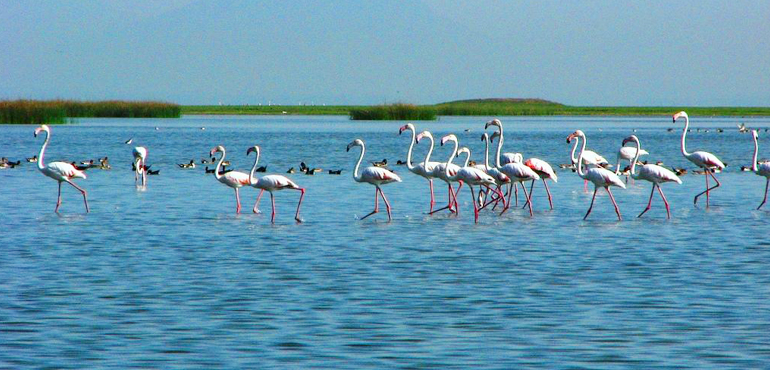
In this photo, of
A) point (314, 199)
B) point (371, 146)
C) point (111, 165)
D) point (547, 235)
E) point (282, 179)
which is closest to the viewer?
point (547, 235)

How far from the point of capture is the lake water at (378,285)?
29.3 ft

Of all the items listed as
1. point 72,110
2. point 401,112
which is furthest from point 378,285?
point 72,110

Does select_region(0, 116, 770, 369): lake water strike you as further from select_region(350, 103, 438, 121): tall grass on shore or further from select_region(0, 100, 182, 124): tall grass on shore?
select_region(350, 103, 438, 121): tall grass on shore

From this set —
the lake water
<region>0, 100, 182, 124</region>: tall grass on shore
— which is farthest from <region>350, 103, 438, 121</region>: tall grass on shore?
the lake water

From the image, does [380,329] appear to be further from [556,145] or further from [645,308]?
[556,145]

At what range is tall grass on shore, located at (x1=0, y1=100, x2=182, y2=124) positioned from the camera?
65.8 m

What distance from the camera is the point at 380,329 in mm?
9703

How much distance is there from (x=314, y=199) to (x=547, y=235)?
7.68 m

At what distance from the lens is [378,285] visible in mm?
12000

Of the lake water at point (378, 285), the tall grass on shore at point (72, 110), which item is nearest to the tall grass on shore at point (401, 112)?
the tall grass on shore at point (72, 110)

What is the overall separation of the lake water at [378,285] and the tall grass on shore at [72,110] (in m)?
45.2

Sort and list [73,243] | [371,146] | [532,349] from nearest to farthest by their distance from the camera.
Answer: [532,349], [73,243], [371,146]

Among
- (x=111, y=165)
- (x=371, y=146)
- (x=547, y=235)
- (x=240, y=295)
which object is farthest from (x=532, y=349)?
(x=371, y=146)

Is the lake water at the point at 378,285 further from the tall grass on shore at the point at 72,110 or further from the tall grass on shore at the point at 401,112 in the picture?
the tall grass on shore at the point at 401,112
